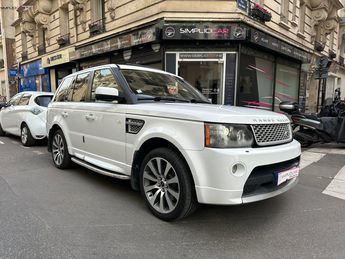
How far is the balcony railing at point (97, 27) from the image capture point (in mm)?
13294

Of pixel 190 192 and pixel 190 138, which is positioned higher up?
pixel 190 138

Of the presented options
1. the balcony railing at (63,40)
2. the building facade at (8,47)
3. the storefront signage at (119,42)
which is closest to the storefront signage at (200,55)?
the storefront signage at (119,42)

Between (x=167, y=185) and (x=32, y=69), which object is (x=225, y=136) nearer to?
(x=167, y=185)

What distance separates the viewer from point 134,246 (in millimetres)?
2783

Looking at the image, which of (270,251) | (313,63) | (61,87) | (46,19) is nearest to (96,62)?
(46,19)

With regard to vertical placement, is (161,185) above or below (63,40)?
below

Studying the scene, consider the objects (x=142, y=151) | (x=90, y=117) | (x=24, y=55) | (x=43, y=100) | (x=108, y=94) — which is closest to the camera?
(x=142, y=151)

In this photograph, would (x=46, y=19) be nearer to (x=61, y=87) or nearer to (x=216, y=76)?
(x=216, y=76)

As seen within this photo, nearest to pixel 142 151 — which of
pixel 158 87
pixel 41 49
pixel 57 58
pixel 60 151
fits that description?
pixel 158 87

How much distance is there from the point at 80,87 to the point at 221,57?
6342mm

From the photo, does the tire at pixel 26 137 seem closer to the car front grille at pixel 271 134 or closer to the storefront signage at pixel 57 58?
the car front grille at pixel 271 134

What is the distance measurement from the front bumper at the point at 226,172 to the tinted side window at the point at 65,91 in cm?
322

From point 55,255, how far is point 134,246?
711 millimetres

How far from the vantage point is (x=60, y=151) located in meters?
5.42
